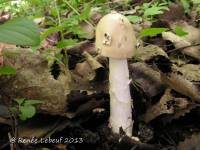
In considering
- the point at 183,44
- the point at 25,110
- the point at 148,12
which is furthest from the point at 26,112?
the point at 183,44

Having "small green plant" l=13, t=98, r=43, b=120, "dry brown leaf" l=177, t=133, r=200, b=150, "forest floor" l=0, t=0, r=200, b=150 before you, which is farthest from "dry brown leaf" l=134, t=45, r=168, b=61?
"small green plant" l=13, t=98, r=43, b=120

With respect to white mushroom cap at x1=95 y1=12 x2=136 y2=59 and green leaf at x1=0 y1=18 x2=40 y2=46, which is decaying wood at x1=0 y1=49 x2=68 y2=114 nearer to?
white mushroom cap at x1=95 y1=12 x2=136 y2=59

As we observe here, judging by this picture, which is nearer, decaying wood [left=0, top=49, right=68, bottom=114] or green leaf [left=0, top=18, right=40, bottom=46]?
green leaf [left=0, top=18, right=40, bottom=46]

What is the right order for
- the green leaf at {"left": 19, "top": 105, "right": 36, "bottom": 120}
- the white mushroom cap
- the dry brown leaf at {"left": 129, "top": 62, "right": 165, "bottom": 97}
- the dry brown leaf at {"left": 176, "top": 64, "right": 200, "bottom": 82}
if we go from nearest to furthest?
the green leaf at {"left": 19, "top": 105, "right": 36, "bottom": 120} < the white mushroom cap < the dry brown leaf at {"left": 129, "top": 62, "right": 165, "bottom": 97} < the dry brown leaf at {"left": 176, "top": 64, "right": 200, "bottom": 82}

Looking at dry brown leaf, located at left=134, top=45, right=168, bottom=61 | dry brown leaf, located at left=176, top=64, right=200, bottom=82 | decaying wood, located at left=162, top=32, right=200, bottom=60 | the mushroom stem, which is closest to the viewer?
the mushroom stem

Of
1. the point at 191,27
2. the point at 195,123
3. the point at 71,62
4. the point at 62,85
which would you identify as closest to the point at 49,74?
the point at 62,85

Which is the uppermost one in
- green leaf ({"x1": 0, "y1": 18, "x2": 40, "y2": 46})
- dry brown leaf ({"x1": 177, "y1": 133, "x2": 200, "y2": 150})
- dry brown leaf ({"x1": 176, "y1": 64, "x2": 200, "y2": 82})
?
green leaf ({"x1": 0, "y1": 18, "x2": 40, "y2": 46})

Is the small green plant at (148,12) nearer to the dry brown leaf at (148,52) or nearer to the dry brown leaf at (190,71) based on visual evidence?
the dry brown leaf at (148,52)

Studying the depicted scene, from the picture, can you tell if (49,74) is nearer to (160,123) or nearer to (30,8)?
(160,123)

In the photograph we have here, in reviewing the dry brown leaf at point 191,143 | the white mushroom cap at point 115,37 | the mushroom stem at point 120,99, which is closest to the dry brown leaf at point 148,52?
the mushroom stem at point 120,99
